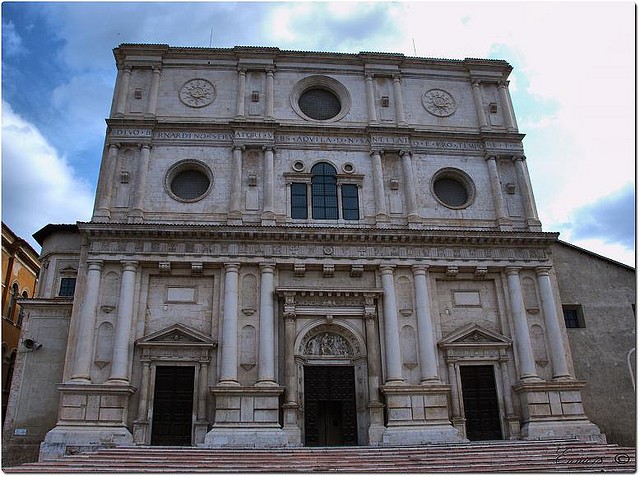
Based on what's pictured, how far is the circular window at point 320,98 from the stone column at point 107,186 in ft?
26.1

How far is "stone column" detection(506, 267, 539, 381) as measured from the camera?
19578mm

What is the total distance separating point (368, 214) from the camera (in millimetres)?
21906

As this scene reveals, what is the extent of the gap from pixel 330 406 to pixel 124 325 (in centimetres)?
793

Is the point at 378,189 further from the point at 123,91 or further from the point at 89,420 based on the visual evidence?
the point at 89,420

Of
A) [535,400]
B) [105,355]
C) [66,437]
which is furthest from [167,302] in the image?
[535,400]

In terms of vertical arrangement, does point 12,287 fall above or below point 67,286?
above

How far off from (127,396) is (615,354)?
18294 mm

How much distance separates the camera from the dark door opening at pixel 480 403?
62.5ft

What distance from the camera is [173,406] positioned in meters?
18.4

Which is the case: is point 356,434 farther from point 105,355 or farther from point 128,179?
point 128,179

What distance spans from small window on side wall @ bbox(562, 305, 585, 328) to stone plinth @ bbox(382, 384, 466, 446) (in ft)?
21.4

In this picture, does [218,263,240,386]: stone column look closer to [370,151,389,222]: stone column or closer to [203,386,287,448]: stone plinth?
[203,386,287,448]: stone plinth

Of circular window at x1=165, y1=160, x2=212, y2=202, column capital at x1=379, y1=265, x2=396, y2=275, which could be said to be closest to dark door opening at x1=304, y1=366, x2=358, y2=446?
column capital at x1=379, y1=265, x2=396, y2=275

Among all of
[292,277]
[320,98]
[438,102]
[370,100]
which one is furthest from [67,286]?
[438,102]
